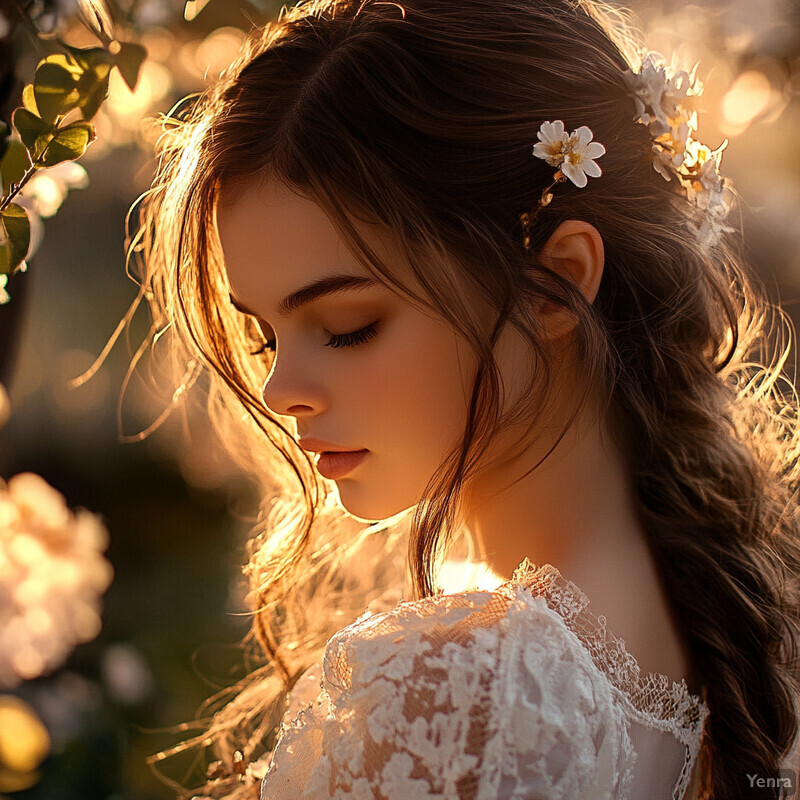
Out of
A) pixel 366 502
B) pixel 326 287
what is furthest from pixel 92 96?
pixel 366 502

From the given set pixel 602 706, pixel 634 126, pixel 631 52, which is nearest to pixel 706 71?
pixel 631 52

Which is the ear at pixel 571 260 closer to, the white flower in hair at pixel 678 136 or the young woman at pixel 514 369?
the young woman at pixel 514 369

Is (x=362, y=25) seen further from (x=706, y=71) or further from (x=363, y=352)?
(x=706, y=71)

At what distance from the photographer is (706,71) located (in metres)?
2.12

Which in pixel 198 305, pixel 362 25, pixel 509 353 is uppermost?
pixel 362 25

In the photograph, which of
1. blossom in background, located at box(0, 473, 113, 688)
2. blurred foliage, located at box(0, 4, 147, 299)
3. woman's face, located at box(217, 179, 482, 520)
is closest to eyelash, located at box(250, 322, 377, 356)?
woman's face, located at box(217, 179, 482, 520)

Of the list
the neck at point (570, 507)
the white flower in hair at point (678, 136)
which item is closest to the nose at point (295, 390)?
the neck at point (570, 507)

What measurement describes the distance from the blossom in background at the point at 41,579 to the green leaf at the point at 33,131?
2.78 feet

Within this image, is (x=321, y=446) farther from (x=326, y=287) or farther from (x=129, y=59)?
(x=129, y=59)

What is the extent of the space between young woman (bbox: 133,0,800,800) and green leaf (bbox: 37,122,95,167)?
0.80 ft

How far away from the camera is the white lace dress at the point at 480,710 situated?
88cm

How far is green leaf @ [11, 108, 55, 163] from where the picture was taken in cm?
90

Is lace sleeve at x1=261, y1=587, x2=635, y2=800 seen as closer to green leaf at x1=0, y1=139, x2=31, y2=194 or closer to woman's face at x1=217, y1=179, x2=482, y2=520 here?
woman's face at x1=217, y1=179, x2=482, y2=520

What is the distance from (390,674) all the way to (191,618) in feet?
4.59
